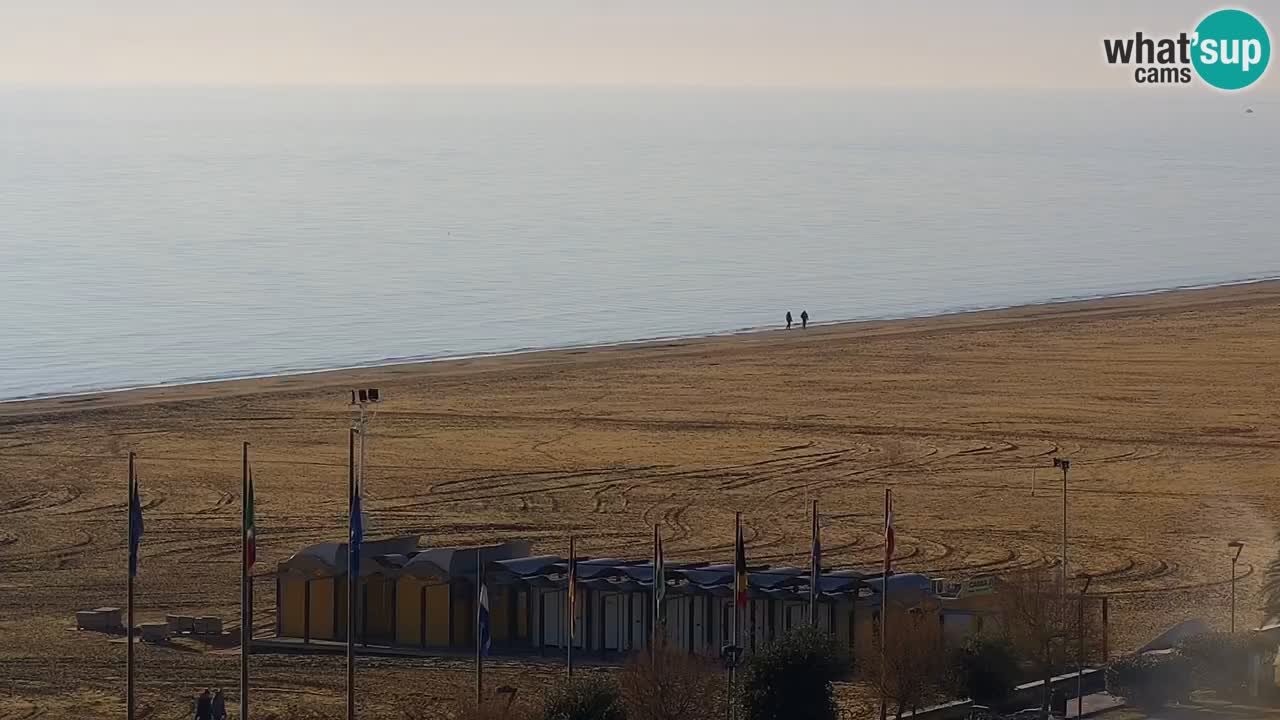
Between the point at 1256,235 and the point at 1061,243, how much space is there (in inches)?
503

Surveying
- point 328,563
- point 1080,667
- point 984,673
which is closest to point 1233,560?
point 1080,667

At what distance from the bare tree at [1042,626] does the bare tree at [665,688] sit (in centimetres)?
504

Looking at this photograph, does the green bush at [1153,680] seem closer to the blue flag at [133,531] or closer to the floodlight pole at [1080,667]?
the floodlight pole at [1080,667]

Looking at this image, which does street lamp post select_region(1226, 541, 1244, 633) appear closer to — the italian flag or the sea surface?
the italian flag

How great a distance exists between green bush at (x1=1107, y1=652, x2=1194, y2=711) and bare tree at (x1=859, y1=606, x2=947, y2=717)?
8.27 feet

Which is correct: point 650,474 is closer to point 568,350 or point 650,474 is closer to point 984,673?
point 984,673

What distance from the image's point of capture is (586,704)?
24.4m

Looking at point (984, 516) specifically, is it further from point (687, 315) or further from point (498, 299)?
point (498, 299)

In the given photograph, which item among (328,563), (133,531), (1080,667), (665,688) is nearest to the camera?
(665,688)

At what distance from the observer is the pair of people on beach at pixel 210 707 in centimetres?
2794

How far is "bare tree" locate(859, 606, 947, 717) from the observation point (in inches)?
1067

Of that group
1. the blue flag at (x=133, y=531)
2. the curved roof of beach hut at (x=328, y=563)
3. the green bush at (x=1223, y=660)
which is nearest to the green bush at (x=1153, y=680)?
the green bush at (x=1223, y=660)

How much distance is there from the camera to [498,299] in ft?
313

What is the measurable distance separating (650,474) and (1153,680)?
19704mm
